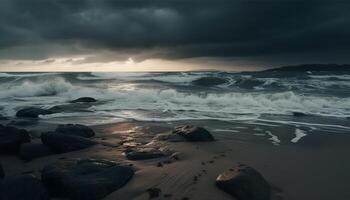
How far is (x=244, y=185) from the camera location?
487 centimetres

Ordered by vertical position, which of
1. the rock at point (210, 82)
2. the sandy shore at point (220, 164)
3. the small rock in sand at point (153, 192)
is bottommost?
the rock at point (210, 82)

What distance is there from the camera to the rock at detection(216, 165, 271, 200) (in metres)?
4.78

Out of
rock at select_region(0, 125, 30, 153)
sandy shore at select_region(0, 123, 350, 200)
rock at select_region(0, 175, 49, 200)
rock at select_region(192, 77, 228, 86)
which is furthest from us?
rock at select_region(192, 77, 228, 86)

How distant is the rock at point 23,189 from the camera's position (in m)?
4.28

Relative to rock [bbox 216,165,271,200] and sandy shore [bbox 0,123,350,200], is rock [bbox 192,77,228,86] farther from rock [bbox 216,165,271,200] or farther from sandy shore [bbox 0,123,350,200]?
rock [bbox 216,165,271,200]

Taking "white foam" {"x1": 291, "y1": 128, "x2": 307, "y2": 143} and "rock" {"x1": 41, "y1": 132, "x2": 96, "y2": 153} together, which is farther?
"white foam" {"x1": 291, "y1": 128, "x2": 307, "y2": 143}

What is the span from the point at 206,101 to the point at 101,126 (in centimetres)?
921

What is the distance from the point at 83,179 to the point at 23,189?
0.81 meters

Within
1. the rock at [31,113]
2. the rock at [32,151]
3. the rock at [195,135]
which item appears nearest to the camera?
the rock at [32,151]

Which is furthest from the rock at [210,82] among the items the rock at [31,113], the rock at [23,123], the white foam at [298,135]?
the rock at [23,123]

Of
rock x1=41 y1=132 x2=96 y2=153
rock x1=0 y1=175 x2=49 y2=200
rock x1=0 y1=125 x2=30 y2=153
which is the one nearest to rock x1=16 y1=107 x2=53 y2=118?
rock x1=0 y1=125 x2=30 y2=153

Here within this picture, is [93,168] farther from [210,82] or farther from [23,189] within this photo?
[210,82]

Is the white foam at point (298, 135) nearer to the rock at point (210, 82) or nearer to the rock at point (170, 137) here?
the rock at point (170, 137)

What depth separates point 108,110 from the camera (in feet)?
49.7
